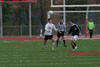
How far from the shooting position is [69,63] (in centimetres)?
1426

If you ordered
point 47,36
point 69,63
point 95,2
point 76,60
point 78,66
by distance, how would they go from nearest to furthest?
point 78,66 → point 69,63 → point 76,60 → point 47,36 → point 95,2

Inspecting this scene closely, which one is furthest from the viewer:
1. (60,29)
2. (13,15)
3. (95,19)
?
(13,15)

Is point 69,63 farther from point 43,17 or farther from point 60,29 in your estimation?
point 43,17

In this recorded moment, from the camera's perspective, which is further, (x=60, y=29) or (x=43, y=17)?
(x=43, y=17)

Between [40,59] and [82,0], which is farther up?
[82,0]

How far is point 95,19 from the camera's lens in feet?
143

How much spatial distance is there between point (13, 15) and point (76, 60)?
114 ft

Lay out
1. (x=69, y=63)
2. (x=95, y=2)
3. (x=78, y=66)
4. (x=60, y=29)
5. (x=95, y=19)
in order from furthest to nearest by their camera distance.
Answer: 1. (x=95, y=2)
2. (x=95, y=19)
3. (x=60, y=29)
4. (x=69, y=63)
5. (x=78, y=66)

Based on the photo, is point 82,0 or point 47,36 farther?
point 82,0

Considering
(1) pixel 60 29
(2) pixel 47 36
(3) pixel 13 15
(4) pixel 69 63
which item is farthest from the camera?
(3) pixel 13 15

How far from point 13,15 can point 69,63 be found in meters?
35.7

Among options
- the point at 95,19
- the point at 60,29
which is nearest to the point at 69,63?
the point at 60,29

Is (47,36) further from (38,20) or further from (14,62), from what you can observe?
(38,20)

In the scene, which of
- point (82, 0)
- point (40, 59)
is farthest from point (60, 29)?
point (82, 0)
